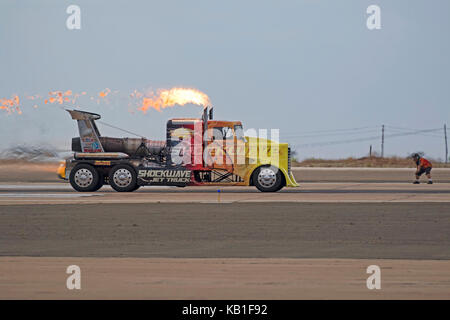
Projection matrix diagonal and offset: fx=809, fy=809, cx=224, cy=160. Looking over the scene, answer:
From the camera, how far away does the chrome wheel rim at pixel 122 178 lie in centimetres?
3313

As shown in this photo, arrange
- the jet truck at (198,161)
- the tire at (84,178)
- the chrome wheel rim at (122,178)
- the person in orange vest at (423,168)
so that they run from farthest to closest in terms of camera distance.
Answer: the person in orange vest at (423,168), the tire at (84,178), the chrome wheel rim at (122,178), the jet truck at (198,161)

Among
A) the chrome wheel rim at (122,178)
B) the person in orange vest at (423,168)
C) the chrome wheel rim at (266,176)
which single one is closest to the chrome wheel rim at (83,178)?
the chrome wheel rim at (122,178)

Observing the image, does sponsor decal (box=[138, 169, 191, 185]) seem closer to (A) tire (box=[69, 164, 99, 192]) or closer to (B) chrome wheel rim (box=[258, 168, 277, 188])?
(A) tire (box=[69, 164, 99, 192])

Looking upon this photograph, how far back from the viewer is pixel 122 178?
109 feet

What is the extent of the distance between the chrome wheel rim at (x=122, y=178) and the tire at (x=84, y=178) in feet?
3.20

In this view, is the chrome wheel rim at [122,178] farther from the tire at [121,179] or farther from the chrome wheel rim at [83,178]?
the chrome wheel rim at [83,178]

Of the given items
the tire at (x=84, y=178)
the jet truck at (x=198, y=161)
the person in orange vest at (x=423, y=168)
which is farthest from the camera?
the person in orange vest at (x=423, y=168)
